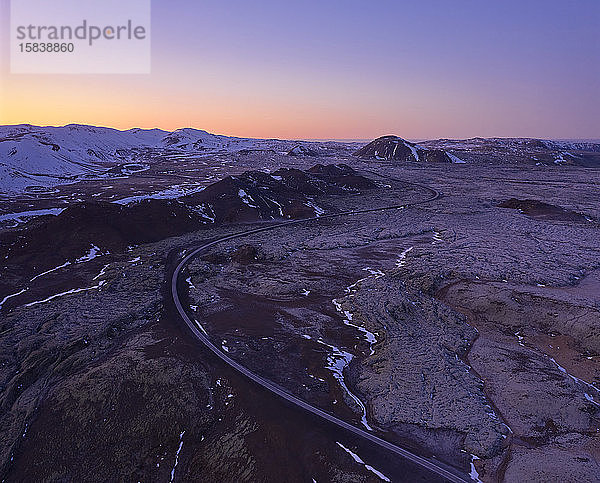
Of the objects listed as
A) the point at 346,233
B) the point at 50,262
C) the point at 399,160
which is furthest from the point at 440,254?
the point at 399,160

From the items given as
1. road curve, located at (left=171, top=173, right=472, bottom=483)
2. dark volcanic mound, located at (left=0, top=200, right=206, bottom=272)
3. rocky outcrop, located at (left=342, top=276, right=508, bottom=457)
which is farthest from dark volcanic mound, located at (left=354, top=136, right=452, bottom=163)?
road curve, located at (left=171, top=173, right=472, bottom=483)

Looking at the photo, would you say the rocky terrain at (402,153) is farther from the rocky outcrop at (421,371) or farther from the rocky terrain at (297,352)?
the rocky outcrop at (421,371)

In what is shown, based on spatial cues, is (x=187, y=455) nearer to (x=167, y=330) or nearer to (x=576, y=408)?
(x=167, y=330)

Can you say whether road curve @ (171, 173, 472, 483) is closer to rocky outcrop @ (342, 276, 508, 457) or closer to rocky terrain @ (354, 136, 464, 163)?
rocky outcrop @ (342, 276, 508, 457)

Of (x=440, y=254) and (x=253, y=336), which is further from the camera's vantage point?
(x=440, y=254)

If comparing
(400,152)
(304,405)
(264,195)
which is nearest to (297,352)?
(304,405)
